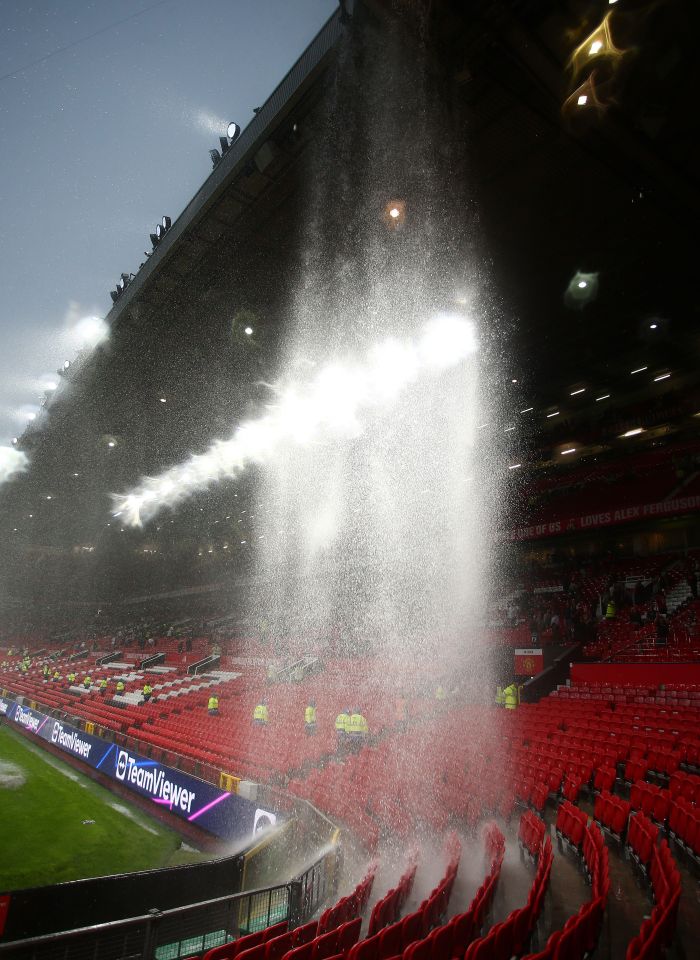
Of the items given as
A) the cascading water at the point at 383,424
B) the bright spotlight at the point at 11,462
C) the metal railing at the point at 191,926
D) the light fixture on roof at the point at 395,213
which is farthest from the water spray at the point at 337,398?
the metal railing at the point at 191,926

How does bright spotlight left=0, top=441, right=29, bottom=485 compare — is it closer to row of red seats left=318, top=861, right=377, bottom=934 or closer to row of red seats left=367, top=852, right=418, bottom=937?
row of red seats left=318, top=861, right=377, bottom=934

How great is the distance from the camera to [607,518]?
87.1 feet

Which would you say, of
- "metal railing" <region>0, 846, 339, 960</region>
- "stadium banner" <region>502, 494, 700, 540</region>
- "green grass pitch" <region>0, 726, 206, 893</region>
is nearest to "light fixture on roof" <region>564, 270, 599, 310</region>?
"stadium banner" <region>502, 494, 700, 540</region>

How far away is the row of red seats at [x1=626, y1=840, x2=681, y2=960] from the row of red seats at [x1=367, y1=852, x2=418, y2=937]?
212 centimetres

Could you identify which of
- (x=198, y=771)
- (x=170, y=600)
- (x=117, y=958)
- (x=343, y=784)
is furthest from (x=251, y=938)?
(x=170, y=600)

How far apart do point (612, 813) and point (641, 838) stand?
3.66 ft

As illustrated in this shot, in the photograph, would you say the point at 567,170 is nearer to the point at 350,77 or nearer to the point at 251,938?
the point at 350,77

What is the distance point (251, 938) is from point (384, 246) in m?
12.3

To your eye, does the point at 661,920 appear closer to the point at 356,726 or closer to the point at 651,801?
the point at 651,801

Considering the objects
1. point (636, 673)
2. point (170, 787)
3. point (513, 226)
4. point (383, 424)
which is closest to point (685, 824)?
point (170, 787)

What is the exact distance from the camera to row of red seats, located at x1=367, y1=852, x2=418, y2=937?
480 cm

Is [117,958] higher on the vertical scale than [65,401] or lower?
lower

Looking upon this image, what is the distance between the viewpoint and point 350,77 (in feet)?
28.9

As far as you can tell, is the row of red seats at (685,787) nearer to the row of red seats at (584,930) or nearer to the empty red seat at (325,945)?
the row of red seats at (584,930)
